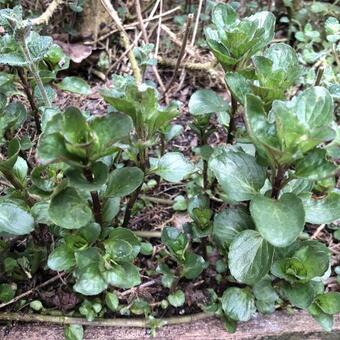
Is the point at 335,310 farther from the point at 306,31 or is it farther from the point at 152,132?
the point at 306,31

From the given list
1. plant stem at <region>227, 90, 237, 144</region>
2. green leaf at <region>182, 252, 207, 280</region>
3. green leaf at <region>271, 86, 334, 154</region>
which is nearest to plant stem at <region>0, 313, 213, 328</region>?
green leaf at <region>182, 252, 207, 280</region>

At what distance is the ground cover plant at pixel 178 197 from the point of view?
890 mm

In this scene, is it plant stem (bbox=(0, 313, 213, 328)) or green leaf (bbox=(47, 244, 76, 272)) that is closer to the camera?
green leaf (bbox=(47, 244, 76, 272))

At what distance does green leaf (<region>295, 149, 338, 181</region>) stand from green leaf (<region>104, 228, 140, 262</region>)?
363 millimetres

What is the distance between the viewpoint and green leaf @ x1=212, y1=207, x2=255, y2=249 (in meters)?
1.09

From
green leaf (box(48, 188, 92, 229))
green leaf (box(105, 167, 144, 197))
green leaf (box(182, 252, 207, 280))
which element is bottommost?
green leaf (box(182, 252, 207, 280))

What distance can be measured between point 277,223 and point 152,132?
1.04ft

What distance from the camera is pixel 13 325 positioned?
1.19 metres

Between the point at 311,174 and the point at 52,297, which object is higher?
the point at 311,174

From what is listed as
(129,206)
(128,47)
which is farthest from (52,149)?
(128,47)

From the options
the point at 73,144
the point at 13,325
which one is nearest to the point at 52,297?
the point at 13,325

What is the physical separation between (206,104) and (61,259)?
1.48 ft

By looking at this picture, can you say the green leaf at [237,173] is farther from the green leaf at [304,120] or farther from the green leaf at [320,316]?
the green leaf at [320,316]

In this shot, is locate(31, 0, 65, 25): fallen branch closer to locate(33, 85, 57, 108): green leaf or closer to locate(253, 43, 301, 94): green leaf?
locate(33, 85, 57, 108): green leaf
